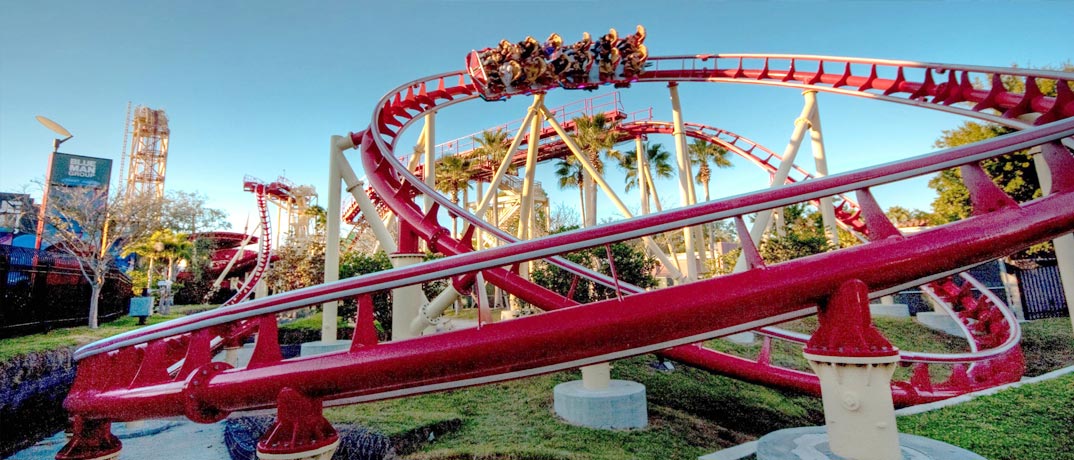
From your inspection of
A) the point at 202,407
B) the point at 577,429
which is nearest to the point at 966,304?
the point at 577,429

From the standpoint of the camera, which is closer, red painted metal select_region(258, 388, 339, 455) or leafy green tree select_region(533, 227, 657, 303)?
red painted metal select_region(258, 388, 339, 455)

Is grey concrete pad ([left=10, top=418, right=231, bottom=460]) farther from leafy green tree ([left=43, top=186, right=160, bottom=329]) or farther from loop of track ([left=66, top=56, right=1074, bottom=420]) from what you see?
leafy green tree ([left=43, top=186, right=160, bottom=329])

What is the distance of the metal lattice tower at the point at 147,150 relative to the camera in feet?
161

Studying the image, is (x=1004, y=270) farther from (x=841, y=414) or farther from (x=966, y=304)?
(x=841, y=414)

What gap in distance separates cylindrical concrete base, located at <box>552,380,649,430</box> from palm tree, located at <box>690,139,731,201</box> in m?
22.6

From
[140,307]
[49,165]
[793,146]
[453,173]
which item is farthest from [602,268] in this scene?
[49,165]

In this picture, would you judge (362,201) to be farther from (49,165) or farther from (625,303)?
(49,165)

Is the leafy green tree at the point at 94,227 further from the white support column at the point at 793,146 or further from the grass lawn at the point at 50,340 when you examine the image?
the white support column at the point at 793,146

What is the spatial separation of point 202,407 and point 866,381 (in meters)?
3.92

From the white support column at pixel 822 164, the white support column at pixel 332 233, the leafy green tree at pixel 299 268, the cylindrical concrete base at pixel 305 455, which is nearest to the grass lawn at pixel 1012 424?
the cylindrical concrete base at pixel 305 455

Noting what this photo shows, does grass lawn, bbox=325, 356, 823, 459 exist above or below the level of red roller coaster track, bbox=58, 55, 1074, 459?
below

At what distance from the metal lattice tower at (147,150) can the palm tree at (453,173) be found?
41.8 m

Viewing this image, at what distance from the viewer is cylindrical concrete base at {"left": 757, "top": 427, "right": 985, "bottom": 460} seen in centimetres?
286

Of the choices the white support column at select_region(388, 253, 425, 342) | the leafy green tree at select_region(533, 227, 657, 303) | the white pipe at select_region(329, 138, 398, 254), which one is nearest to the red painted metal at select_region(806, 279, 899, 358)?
the white support column at select_region(388, 253, 425, 342)
